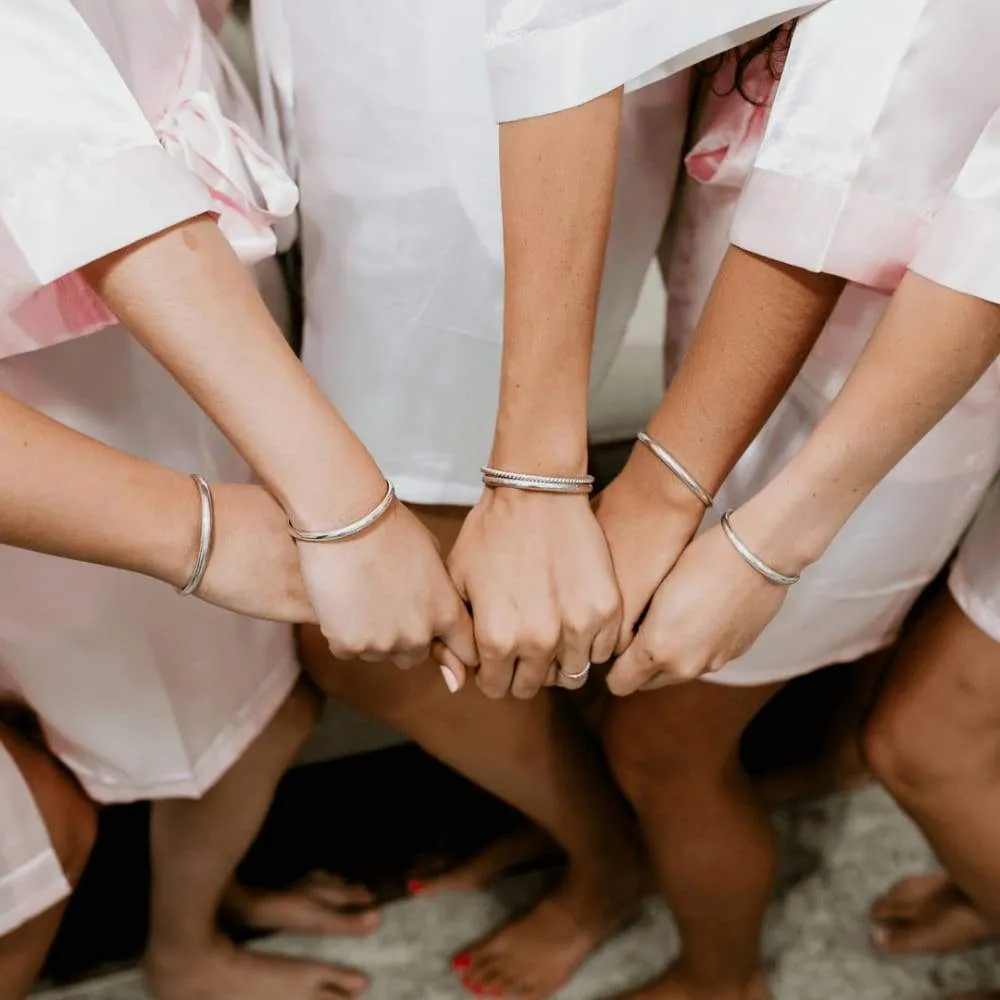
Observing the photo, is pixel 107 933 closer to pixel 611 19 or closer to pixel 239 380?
pixel 239 380

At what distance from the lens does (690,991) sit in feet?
3.20

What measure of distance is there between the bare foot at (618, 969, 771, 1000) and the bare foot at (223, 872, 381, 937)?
28cm

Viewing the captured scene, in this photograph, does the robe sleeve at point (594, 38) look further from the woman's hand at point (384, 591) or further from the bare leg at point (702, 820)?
the bare leg at point (702, 820)

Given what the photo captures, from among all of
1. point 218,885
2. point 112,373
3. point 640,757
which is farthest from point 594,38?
point 218,885

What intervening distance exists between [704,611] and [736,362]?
15 centimetres

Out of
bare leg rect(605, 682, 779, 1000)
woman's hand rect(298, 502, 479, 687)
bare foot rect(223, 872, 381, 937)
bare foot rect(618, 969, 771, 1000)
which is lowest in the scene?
bare foot rect(223, 872, 381, 937)

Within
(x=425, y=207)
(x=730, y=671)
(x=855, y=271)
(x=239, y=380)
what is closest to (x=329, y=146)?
(x=425, y=207)

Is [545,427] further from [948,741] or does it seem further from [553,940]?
[553,940]

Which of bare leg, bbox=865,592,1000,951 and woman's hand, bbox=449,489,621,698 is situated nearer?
woman's hand, bbox=449,489,621,698

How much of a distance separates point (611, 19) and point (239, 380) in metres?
0.27

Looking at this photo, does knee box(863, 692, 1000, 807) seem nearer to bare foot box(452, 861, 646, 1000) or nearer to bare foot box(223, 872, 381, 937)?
bare foot box(452, 861, 646, 1000)

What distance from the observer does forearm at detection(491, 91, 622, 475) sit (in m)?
0.56

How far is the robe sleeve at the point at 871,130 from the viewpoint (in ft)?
1.64

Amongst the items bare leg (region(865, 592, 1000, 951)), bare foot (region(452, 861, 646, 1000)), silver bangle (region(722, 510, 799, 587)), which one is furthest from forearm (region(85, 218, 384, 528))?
bare foot (region(452, 861, 646, 1000))
